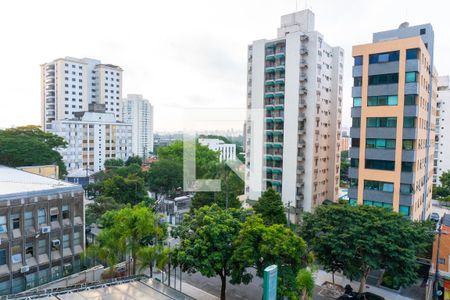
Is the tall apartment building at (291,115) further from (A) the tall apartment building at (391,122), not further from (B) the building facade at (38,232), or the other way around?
(B) the building facade at (38,232)

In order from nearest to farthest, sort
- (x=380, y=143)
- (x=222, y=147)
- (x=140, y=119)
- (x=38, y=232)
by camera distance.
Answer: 1. (x=38, y=232)
2. (x=380, y=143)
3. (x=222, y=147)
4. (x=140, y=119)

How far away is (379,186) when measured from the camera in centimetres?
1906

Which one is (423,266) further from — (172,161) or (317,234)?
(172,161)

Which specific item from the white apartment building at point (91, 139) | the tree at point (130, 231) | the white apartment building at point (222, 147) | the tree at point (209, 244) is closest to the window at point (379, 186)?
the tree at point (209, 244)

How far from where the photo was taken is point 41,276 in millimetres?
13156

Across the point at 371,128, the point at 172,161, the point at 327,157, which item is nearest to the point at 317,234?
the point at 371,128

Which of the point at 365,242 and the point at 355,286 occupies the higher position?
the point at 365,242

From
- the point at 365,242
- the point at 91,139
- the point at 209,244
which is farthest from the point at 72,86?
the point at 365,242

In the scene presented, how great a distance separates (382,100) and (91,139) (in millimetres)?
38439

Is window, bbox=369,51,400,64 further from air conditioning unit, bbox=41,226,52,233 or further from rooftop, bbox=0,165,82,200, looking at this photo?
air conditioning unit, bbox=41,226,52,233

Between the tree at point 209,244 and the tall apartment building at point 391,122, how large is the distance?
1042 cm

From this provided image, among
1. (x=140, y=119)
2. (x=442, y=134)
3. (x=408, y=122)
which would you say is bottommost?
(x=442, y=134)

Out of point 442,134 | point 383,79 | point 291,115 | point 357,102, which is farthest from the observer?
point 442,134

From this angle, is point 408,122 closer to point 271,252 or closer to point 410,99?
point 410,99
